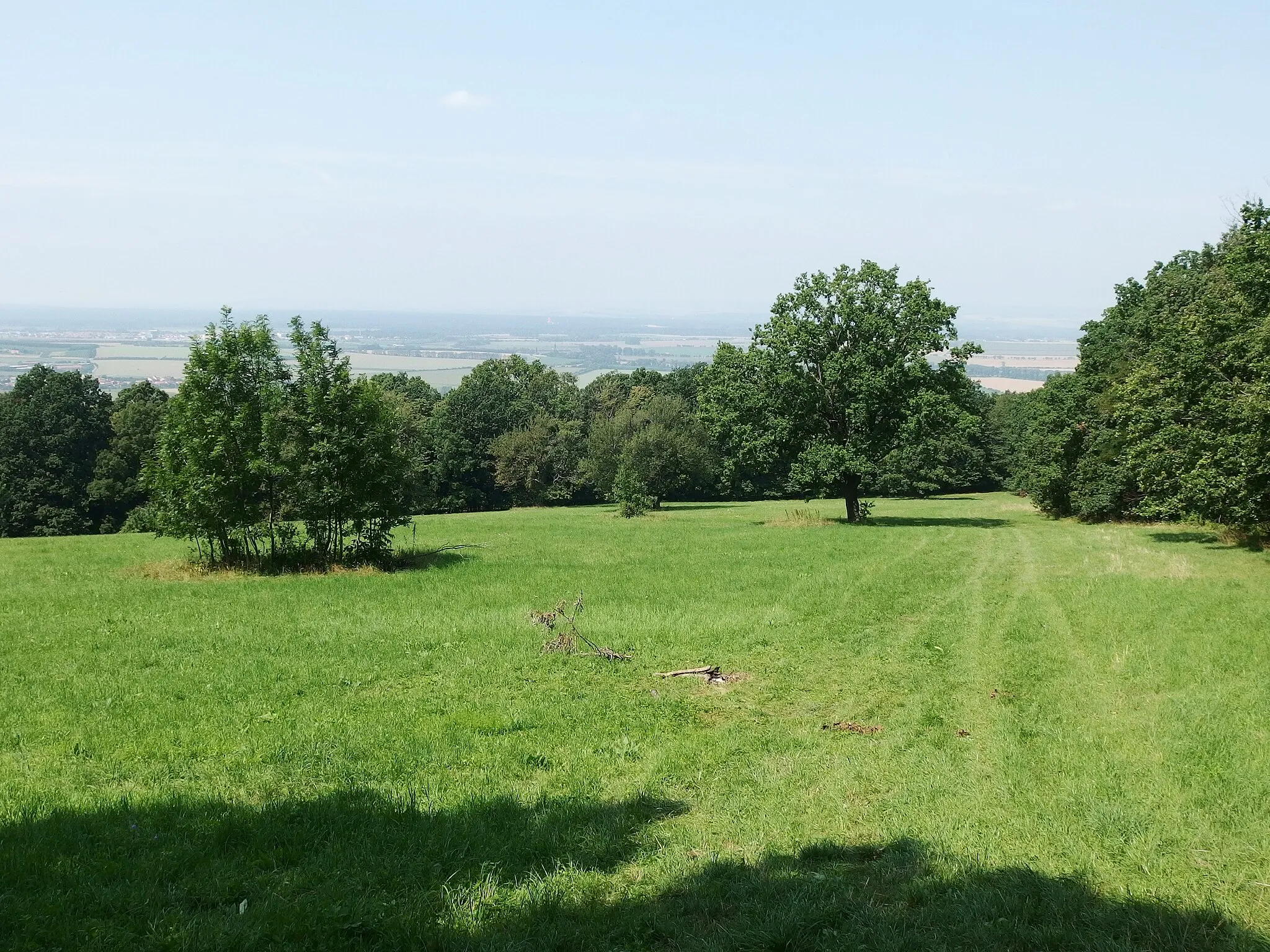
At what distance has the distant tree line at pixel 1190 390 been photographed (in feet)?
89.4

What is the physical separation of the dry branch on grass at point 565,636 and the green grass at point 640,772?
33cm

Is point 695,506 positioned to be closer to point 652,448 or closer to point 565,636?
point 652,448

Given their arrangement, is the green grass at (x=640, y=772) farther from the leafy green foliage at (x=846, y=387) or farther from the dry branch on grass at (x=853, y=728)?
the leafy green foliage at (x=846, y=387)

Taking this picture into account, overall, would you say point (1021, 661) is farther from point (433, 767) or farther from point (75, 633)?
point (75, 633)

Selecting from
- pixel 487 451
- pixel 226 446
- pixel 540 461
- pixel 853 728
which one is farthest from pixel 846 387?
pixel 487 451

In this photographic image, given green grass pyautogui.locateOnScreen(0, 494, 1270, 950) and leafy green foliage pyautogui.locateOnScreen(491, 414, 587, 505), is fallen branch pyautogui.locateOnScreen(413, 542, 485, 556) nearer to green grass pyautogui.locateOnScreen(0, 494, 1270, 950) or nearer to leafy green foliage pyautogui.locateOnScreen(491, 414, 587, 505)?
green grass pyautogui.locateOnScreen(0, 494, 1270, 950)

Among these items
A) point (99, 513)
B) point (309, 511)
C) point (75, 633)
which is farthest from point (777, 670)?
point (99, 513)

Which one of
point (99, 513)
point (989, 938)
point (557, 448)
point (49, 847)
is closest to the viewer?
point (989, 938)

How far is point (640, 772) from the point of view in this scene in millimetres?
9891

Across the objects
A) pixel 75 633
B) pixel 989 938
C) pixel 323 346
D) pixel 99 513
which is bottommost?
pixel 99 513

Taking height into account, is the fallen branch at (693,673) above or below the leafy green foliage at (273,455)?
below

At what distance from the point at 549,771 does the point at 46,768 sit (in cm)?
510

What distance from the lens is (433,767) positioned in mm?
9766

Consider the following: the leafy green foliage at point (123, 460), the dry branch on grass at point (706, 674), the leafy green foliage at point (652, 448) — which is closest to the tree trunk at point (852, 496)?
the leafy green foliage at point (652, 448)
